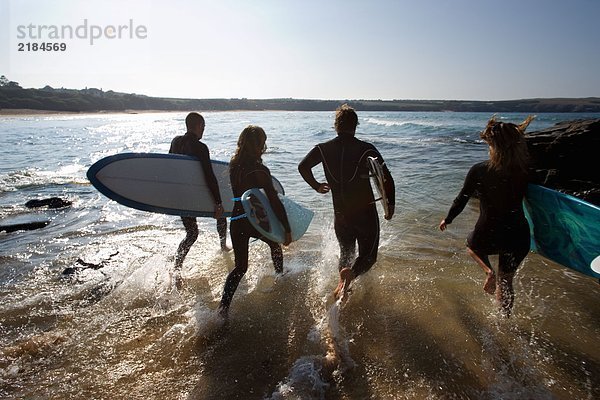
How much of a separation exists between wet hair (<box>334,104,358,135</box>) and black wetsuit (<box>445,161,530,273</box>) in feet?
3.73

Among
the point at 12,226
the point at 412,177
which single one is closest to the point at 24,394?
the point at 12,226

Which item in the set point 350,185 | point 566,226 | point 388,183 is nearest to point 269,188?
point 350,185

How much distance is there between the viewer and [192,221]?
482 cm

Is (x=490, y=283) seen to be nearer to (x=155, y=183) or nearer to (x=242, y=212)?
(x=242, y=212)

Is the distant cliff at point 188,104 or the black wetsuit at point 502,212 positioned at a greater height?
the distant cliff at point 188,104

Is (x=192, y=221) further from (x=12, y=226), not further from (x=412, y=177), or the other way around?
(x=412, y=177)

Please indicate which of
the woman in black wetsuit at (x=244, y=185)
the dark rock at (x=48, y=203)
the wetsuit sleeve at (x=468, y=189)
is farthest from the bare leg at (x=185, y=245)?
the dark rock at (x=48, y=203)

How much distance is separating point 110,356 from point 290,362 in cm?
149

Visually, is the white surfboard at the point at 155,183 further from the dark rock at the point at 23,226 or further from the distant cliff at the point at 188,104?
the distant cliff at the point at 188,104

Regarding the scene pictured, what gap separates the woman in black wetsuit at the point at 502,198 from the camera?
308cm

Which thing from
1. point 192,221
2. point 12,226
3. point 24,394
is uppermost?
point 192,221

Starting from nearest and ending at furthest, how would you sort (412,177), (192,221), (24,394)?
(24,394) → (192,221) → (412,177)

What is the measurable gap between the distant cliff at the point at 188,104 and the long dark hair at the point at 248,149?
77.1 m

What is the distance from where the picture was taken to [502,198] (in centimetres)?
316
